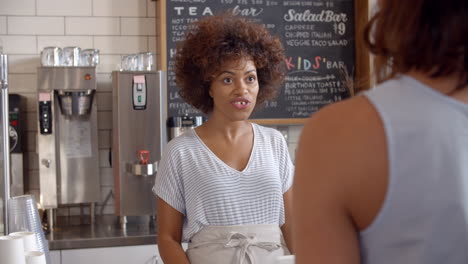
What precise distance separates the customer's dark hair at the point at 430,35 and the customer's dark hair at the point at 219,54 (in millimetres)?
1244

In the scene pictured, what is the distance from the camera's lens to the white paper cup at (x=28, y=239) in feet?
5.14

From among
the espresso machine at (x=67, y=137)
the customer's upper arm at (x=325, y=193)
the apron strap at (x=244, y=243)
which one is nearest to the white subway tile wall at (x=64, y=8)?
the espresso machine at (x=67, y=137)

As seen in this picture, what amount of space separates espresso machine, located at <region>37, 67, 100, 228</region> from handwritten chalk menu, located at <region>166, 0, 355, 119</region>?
3.31ft

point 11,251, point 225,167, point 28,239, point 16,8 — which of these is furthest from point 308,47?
point 11,251

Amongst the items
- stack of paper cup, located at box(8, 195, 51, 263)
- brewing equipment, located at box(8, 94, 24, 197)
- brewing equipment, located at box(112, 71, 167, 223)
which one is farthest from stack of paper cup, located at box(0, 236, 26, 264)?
brewing equipment, located at box(8, 94, 24, 197)

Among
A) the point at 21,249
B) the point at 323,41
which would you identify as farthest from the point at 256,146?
the point at 323,41

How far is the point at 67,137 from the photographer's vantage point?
3311 mm

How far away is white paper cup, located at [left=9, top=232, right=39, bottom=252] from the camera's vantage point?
1.57 m

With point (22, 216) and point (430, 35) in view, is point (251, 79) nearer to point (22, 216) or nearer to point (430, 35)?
point (22, 216)

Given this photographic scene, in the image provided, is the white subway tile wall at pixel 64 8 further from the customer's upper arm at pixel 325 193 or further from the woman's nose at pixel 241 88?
the customer's upper arm at pixel 325 193

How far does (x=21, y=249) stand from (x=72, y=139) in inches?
75.8

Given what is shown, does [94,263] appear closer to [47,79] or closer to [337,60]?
[47,79]

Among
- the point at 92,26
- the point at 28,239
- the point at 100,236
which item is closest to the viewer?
the point at 28,239

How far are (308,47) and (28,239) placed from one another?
8.67 feet
